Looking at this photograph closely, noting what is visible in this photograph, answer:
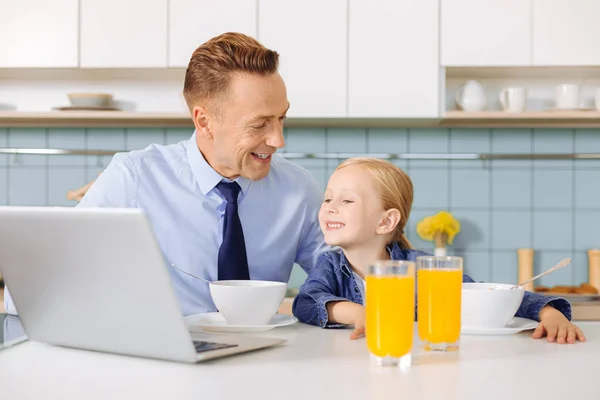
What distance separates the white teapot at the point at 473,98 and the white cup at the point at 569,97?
30cm

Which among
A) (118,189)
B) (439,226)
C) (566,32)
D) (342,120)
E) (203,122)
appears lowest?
(439,226)

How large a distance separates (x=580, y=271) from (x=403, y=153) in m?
0.90

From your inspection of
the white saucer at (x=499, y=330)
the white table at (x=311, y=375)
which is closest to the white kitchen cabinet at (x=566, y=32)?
the white saucer at (x=499, y=330)

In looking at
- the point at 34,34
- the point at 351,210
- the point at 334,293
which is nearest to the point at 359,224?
the point at 351,210

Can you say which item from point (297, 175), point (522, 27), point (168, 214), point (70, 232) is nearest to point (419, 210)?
point (522, 27)

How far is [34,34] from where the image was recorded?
3172 millimetres

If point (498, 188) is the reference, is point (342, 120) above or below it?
above

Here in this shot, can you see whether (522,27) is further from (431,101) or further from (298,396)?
(298,396)

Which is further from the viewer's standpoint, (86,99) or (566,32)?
(86,99)

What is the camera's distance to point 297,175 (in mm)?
2086

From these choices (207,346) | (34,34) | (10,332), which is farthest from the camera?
(34,34)

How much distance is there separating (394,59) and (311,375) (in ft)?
7.57

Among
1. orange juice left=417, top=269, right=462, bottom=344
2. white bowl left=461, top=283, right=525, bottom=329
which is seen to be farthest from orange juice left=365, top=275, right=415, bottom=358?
white bowl left=461, top=283, right=525, bottom=329

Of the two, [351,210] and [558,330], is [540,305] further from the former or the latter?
[351,210]
